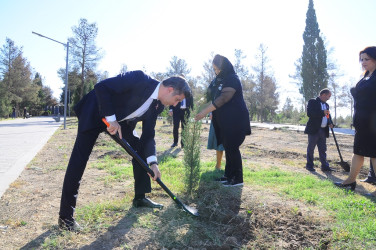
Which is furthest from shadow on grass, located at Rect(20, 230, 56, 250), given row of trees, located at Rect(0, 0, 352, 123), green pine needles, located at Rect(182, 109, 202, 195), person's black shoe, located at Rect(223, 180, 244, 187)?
row of trees, located at Rect(0, 0, 352, 123)

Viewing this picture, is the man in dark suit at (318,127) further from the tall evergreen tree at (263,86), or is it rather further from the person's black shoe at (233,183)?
the tall evergreen tree at (263,86)

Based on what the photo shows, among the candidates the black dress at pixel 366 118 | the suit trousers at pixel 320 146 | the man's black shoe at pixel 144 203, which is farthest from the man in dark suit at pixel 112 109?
the suit trousers at pixel 320 146

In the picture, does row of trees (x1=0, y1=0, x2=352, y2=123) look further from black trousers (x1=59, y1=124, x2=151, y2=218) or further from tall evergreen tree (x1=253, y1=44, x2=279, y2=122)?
black trousers (x1=59, y1=124, x2=151, y2=218)

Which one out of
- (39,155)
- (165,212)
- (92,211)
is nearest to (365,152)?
(165,212)

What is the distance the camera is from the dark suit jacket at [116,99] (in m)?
2.84

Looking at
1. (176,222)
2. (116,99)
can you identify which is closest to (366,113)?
(176,222)

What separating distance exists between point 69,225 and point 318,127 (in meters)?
5.15

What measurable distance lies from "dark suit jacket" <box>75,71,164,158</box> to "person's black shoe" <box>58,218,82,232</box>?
908 mm

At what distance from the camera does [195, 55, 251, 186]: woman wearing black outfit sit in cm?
424

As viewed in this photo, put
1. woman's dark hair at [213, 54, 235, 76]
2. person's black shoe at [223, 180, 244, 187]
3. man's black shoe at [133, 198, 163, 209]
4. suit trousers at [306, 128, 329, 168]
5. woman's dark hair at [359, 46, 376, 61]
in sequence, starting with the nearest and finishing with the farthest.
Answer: man's black shoe at [133, 198, 163, 209] < woman's dark hair at [359, 46, 376, 61] < person's black shoe at [223, 180, 244, 187] < woman's dark hair at [213, 54, 235, 76] < suit trousers at [306, 128, 329, 168]

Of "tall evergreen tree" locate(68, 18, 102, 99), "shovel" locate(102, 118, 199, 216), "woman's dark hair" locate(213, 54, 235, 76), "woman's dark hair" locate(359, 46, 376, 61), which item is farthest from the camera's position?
"tall evergreen tree" locate(68, 18, 102, 99)

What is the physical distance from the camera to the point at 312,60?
35406 mm

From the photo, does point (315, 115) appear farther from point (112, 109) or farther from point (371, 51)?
point (112, 109)

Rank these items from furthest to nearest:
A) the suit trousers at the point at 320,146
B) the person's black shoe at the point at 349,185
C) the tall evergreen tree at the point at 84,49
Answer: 1. the tall evergreen tree at the point at 84,49
2. the suit trousers at the point at 320,146
3. the person's black shoe at the point at 349,185
